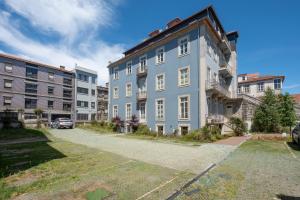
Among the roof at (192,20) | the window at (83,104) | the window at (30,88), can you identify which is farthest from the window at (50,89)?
the roof at (192,20)

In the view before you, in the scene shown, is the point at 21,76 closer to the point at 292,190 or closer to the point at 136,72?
the point at 136,72

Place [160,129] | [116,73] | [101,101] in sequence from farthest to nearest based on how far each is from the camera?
[101,101], [116,73], [160,129]

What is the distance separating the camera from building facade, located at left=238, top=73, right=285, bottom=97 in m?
35.5

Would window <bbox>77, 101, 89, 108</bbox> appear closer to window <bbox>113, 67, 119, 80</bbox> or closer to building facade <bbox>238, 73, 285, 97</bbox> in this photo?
window <bbox>113, 67, 119, 80</bbox>

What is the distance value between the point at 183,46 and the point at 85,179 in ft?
55.1

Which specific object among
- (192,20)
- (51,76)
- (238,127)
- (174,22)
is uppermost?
(174,22)

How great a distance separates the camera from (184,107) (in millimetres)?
18078

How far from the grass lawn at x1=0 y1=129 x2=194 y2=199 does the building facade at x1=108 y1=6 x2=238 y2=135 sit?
37.9ft

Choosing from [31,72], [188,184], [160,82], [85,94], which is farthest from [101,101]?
[188,184]

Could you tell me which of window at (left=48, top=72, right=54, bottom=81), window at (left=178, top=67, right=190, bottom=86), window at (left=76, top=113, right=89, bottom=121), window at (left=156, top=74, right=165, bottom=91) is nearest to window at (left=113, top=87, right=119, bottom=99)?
window at (left=156, top=74, right=165, bottom=91)

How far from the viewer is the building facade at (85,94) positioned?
42.6m

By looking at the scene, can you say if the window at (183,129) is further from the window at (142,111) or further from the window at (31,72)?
the window at (31,72)

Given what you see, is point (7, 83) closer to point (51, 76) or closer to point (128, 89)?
point (51, 76)

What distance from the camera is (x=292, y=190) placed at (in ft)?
14.8
